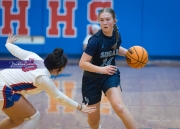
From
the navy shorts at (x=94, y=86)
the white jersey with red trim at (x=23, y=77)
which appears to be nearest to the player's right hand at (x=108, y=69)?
the navy shorts at (x=94, y=86)

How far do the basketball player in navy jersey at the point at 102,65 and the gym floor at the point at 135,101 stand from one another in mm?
963

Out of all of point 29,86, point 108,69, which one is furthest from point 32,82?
point 108,69

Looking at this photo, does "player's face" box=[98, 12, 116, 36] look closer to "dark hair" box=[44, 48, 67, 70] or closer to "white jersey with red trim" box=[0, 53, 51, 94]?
"dark hair" box=[44, 48, 67, 70]

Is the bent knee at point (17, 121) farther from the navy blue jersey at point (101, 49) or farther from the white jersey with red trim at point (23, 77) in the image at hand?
the navy blue jersey at point (101, 49)

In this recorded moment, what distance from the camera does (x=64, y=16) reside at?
42.5ft

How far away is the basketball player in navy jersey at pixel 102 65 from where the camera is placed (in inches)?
203

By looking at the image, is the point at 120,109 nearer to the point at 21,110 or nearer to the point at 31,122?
the point at 31,122

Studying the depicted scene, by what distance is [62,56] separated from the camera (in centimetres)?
477


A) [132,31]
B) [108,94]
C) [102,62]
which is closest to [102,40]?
[102,62]

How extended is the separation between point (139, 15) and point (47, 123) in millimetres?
7214

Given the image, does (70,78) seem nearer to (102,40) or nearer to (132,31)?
(132,31)

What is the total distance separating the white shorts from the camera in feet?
15.4

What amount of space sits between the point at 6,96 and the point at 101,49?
138cm

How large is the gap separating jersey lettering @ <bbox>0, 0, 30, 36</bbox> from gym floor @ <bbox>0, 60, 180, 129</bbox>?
2.31 metres
